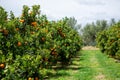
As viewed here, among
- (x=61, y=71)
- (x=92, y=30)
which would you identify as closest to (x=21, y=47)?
(x=61, y=71)

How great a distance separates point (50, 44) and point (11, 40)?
29.3 ft

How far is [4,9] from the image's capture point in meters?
11.9

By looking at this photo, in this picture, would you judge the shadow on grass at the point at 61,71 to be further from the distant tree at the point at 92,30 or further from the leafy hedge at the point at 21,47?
the distant tree at the point at 92,30

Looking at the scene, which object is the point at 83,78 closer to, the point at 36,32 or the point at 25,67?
the point at 36,32

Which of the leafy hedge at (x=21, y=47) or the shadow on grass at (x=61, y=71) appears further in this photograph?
the shadow on grass at (x=61, y=71)

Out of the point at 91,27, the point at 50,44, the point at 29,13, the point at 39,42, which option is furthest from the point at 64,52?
the point at 91,27

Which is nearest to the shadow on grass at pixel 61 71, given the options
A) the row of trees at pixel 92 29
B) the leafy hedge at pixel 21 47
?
the leafy hedge at pixel 21 47

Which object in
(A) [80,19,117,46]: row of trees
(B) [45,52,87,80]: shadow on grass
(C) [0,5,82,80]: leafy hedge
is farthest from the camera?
(A) [80,19,117,46]: row of trees

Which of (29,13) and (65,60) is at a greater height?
(29,13)

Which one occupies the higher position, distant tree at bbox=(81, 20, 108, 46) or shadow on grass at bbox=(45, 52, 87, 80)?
distant tree at bbox=(81, 20, 108, 46)

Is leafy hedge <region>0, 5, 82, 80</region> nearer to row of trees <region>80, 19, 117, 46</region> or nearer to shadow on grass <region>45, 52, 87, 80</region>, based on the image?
shadow on grass <region>45, 52, 87, 80</region>

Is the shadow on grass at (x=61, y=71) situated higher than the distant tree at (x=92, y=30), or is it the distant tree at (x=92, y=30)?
the distant tree at (x=92, y=30)

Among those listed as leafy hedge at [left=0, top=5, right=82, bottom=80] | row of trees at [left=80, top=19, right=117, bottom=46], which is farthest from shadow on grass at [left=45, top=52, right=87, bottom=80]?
row of trees at [left=80, top=19, right=117, bottom=46]

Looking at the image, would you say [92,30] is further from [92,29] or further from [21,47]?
[21,47]
